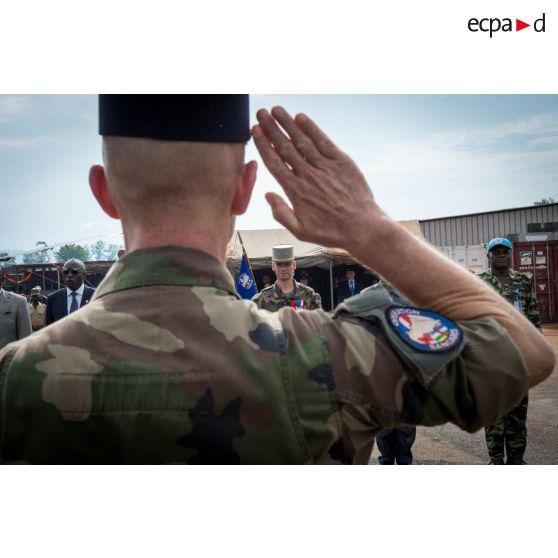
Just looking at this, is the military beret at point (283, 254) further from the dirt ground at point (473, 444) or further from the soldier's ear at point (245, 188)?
the soldier's ear at point (245, 188)

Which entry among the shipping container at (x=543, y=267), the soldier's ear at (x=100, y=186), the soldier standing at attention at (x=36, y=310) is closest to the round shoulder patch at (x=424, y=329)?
the soldier's ear at (x=100, y=186)

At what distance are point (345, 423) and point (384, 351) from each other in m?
0.14

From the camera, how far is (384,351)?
0.98 meters

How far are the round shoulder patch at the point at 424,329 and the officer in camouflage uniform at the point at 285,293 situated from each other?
5.18m

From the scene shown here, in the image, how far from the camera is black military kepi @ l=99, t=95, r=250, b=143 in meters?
1.02

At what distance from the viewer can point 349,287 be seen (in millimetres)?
15016

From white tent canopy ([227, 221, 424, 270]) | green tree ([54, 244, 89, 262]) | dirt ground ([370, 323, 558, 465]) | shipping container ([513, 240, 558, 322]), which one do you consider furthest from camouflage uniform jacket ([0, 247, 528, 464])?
shipping container ([513, 240, 558, 322])

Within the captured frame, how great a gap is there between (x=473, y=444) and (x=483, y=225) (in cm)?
1416

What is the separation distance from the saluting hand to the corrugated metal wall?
17846mm

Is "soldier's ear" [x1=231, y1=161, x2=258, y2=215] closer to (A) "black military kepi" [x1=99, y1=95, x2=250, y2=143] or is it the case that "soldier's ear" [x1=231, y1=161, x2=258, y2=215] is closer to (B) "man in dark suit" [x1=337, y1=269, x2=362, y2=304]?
(A) "black military kepi" [x1=99, y1=95, x2=250, y2=143]
